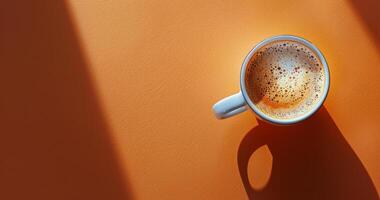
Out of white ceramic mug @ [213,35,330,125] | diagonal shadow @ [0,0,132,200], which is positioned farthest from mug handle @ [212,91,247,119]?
diagonal shadow @ [0,0,132,200]

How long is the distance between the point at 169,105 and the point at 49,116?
0.21 metres

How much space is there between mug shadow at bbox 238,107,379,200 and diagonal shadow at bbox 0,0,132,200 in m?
0.25

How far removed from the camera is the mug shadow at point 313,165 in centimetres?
80

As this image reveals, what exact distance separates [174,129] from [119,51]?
16 centimetres

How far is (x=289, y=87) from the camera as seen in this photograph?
775 mm

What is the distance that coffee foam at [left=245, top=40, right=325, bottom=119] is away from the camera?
77 cm

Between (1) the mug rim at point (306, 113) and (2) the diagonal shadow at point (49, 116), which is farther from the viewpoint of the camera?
(2) the diagonal shadow at point (49, 116)

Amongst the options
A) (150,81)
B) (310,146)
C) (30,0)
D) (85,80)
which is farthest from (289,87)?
(30,0)

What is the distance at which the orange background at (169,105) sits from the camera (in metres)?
0.81

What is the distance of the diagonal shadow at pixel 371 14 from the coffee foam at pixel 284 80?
13 centimetres

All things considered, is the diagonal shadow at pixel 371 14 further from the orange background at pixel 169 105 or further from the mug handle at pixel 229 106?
the mug handle at pixel 229 106

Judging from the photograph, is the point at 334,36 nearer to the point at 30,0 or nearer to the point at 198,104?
the point at 198,104

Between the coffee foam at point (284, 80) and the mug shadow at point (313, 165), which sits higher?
the coffee foam at point (284, 80)

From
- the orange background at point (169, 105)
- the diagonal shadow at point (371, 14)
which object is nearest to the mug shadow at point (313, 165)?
the orange background at point (169, 105)
